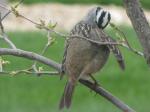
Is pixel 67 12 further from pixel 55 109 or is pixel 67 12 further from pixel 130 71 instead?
pixel 55 109

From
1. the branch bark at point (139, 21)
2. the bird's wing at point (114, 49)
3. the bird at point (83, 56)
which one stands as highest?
the branch bark at point (139, 21)

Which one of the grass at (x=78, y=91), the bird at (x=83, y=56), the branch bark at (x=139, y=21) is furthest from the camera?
the grass at (x=78, y=91)

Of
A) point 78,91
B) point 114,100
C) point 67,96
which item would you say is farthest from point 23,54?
point 78,91

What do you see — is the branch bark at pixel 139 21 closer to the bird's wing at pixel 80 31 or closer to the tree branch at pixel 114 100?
the tree branch at pixel 114 100

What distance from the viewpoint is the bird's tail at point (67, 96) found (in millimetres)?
4723

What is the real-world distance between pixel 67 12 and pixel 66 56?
1393 centimetres

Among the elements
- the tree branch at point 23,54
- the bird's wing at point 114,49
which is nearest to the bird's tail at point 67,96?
the bird's wing at point 114,49

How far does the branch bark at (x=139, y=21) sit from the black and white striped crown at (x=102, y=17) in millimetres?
1174

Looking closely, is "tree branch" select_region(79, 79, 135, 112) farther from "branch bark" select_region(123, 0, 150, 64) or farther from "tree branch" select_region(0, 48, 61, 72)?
"branch bark" select_region(123, 0, 150, 64)

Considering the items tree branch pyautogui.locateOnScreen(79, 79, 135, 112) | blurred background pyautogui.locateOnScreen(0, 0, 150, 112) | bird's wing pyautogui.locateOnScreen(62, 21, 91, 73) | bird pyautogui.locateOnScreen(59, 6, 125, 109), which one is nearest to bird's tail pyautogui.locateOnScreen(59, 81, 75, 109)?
bird pyautogui.locateOnScreen(59, 6, 125, 109)

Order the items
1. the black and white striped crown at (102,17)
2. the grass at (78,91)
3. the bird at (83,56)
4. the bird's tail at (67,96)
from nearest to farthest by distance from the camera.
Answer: the black and white striped crown at (102,17) → the bird's tail at (67,96) → the bird at (83,56) → the grass at (78,91)

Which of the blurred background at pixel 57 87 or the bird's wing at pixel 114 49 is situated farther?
the blurred background at pixel 57 87

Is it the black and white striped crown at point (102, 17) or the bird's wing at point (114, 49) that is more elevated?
the black and white striped crown at point (102, 17)

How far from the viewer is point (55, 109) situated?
10.7 m
